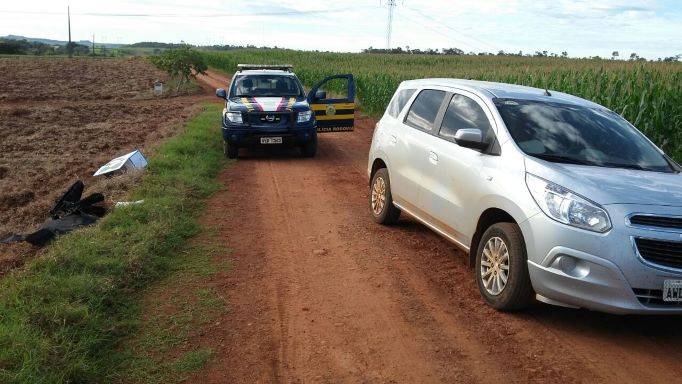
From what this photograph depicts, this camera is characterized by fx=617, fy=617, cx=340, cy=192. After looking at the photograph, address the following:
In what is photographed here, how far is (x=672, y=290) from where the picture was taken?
4.24 m

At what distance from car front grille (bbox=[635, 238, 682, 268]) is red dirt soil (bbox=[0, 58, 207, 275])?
5762mm

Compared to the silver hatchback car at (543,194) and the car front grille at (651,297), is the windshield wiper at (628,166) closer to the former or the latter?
the silver hatchback car at (543,194)

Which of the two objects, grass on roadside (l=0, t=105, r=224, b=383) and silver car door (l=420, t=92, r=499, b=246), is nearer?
grass on roadside (l=0, t=105, r=224, b=383)

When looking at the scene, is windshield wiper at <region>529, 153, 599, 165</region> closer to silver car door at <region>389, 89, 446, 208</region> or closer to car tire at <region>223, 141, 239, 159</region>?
silver car door at <region>389, 89, 446, 208</region>

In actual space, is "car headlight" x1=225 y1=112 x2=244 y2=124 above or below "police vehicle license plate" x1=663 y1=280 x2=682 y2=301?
above

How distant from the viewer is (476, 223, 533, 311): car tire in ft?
15.5

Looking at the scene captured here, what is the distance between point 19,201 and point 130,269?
196 inches

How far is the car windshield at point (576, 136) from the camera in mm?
5250

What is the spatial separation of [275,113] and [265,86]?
1370 millimetres

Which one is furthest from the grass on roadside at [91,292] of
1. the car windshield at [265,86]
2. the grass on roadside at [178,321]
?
the car windshield at [265,86]

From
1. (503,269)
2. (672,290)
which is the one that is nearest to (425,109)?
(503,269)

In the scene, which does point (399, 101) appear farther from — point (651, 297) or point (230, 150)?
point (230, 150)

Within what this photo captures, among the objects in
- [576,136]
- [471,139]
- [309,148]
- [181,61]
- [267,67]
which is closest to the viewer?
[471,139]

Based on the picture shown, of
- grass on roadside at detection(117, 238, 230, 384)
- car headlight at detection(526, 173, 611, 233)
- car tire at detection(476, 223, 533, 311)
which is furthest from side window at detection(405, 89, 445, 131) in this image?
grass on roadside at detection(117, 238, 230, 384)
